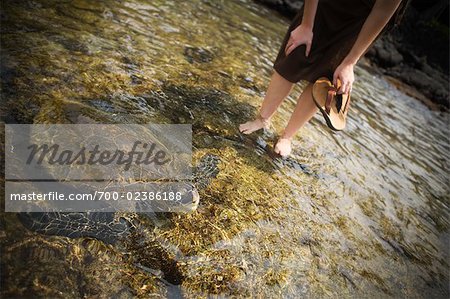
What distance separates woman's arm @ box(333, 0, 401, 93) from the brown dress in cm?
18

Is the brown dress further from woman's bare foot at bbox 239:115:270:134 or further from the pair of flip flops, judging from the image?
woman's bare foot at bbox 239:115:270:134

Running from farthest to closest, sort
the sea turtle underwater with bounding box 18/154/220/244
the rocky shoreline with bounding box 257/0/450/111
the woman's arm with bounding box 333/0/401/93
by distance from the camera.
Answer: the rocky shoreline with bounding box 257/0/450/111, the woman's arm with bounding box 333/0/401/93, the sea turtle underwater with bounding box 18/154/220/244

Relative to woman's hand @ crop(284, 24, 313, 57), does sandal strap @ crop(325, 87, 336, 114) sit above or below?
below

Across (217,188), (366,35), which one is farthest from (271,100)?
(217,188)

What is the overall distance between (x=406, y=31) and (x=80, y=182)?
19862 millimetres

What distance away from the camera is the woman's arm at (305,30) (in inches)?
94.2

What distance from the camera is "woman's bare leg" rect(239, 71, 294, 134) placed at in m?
2.79

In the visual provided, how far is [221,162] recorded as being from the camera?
246 cm

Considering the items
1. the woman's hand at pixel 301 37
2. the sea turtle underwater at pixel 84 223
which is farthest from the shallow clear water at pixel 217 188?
the woman's hand at pixel 301 37

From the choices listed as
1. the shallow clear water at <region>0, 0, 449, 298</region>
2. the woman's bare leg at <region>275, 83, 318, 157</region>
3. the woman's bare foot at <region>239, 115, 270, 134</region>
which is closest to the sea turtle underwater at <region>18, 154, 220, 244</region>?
the shallow clear water at <region>0, 0, 449, 298</region>

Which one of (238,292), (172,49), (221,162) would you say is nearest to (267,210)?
(221,162)

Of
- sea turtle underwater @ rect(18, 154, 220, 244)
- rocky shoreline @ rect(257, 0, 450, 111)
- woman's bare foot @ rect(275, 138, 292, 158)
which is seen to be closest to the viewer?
sea turtle underwater @ rect(18, 154, 220, 244)

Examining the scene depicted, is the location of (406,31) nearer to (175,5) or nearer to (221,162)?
(175,5)

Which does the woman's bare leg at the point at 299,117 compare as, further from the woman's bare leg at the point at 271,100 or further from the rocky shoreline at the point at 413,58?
the rocky shoreline at the point at 413,58
